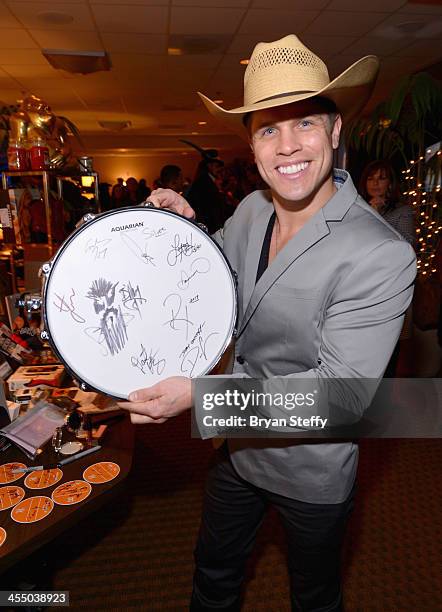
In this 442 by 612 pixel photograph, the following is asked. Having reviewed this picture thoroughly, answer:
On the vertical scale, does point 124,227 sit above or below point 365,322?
above

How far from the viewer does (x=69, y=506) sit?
1208 millimetres

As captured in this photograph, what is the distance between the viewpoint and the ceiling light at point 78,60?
5.29 meters

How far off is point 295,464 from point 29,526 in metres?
0.65

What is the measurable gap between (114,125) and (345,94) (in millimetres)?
11380

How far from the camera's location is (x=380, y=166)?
3.58m

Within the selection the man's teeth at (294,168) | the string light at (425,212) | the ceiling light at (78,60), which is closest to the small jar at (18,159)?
the man's teeth at (294,168)

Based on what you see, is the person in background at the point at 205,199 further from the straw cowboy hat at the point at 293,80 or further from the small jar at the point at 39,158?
the straw cowboy hat at the point at 293,80

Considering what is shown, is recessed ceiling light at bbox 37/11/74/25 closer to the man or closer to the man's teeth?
the man
